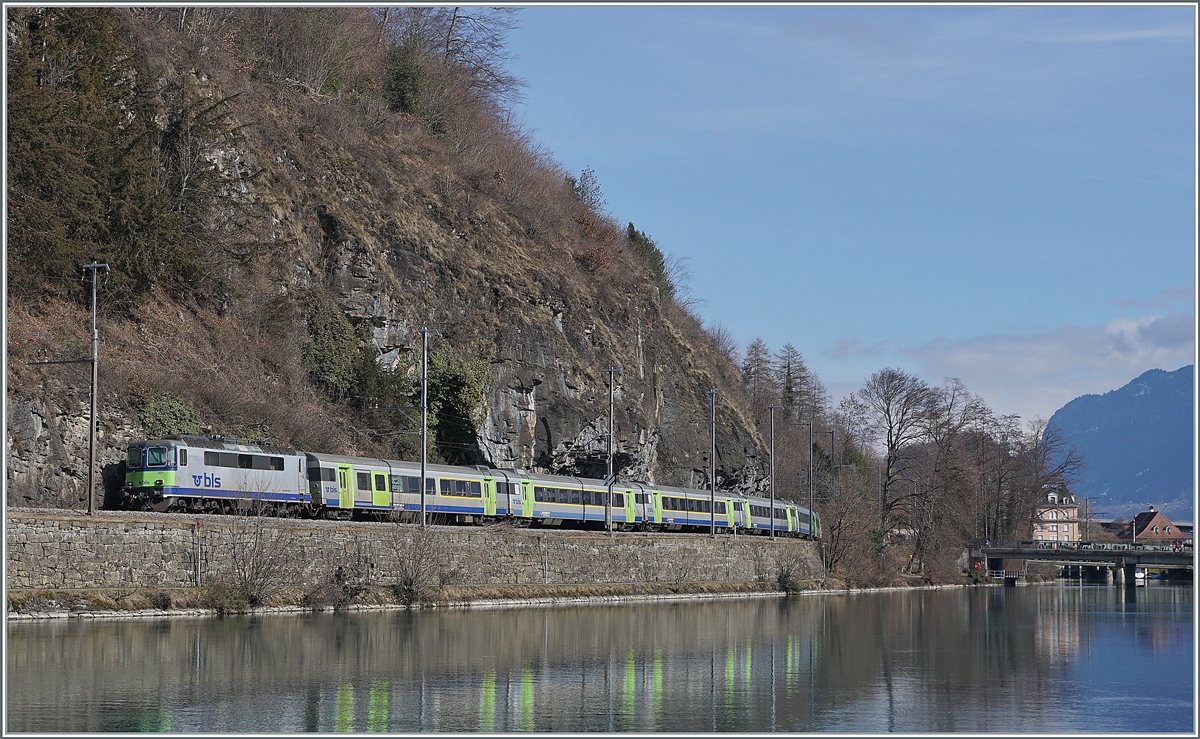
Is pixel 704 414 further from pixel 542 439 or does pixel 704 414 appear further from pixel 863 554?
pixel 542 439

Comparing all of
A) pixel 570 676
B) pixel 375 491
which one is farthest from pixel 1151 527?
pixel 570 676

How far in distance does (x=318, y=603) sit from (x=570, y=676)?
16397mm

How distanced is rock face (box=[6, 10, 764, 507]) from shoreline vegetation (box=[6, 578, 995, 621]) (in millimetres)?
6308

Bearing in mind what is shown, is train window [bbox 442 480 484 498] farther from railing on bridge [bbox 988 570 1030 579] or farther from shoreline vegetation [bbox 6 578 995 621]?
railing on bridge [bbox 988 570 1030 579]

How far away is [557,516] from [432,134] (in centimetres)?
3006

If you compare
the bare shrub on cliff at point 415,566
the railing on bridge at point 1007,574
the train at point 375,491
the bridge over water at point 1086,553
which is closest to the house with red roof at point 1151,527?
the railing on bridge at point 1007,574

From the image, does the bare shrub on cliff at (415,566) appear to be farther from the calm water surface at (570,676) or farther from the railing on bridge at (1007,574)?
the railing on bridge at (1007,574)

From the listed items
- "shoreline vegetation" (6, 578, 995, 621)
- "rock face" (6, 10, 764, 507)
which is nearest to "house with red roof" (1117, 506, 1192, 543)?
"rock face" (6, 10, 764, 507)

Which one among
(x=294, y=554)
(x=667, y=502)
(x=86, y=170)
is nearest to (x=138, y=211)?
(x=86, y=170)

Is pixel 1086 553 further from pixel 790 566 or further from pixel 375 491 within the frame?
pixel 375 491

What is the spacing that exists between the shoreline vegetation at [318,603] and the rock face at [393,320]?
631cm

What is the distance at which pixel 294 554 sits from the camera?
40.0 m

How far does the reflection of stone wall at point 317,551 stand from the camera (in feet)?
109

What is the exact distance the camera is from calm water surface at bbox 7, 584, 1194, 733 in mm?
19969
